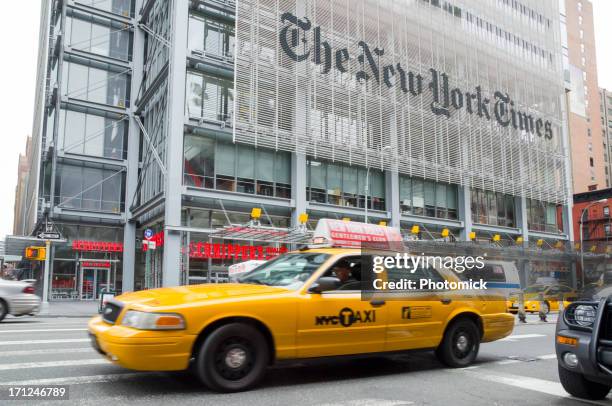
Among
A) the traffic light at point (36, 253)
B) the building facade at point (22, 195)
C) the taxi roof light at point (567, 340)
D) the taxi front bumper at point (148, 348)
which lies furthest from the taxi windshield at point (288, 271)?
the building facade at point (22, 195)

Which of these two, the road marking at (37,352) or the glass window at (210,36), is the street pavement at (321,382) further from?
the glass window at (210,36)

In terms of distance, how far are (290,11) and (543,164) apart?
26848 mm

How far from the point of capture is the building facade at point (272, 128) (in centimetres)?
2867

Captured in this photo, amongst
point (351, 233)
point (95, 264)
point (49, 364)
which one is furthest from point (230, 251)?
point (49, 364)

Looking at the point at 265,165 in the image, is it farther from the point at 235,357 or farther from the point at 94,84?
the point at 235,357

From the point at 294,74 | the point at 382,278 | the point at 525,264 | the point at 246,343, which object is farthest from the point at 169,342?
the point at 294,74

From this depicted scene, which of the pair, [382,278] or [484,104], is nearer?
[382,278]

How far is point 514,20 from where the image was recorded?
4506cm

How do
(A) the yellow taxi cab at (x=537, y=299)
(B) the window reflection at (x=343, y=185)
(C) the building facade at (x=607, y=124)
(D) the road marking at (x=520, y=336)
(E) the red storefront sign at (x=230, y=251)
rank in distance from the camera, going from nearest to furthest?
(D) the road marking at (x=520, y=336)
(A) the yellow taxi cab at (x=537, y=299)
(E) the red storefront sign at (x=230, y=251)
(B) the window reflection at (x=343, y=185)
(C) the building facade at (x=607, y=124)

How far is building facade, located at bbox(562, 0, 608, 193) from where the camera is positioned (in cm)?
8788

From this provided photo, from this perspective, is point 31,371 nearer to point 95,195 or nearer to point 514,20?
point 95,195

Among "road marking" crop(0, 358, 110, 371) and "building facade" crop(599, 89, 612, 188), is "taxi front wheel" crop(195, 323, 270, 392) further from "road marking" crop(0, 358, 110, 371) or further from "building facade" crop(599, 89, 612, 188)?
"building facade" crop(599, 89, 612, 188)

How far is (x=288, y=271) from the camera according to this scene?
264 inches

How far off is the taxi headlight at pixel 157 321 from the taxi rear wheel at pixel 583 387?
4.19 meters
